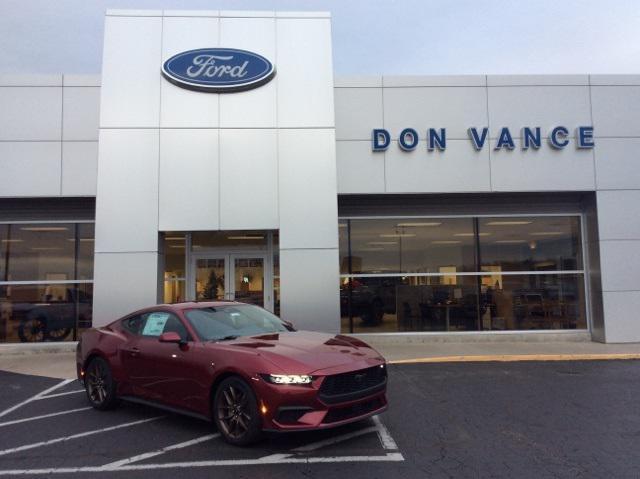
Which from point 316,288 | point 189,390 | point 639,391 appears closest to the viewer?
point 189,390

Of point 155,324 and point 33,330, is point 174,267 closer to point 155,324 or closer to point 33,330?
point 33,330

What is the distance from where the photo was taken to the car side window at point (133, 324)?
731cm

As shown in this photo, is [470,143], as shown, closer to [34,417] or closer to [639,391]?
[639,391]

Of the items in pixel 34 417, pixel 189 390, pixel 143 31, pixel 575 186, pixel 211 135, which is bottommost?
pixel 34 417

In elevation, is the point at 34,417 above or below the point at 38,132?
below

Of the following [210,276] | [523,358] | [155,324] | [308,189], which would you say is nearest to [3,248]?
[210,276]

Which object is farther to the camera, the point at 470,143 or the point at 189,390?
the point at 470,143

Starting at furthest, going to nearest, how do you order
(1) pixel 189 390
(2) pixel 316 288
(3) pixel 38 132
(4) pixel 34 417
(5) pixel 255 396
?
(3) pixel 38 132, (2) pixel 316 288, (4) pixel 34 417, (1) pixel 189 390, (5) pixel 255 396

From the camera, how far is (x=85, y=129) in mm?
13273

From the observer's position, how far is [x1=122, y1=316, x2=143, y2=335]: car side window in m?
7.31

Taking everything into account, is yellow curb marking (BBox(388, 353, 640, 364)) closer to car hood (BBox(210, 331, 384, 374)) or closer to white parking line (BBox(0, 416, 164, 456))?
car hood (BBox(210, 331, 384, 374))

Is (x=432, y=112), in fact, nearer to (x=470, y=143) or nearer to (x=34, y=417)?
(x=470, y=143)

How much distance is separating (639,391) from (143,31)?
12109mm

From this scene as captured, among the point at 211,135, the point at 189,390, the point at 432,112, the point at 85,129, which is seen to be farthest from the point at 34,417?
the point at 432,112
